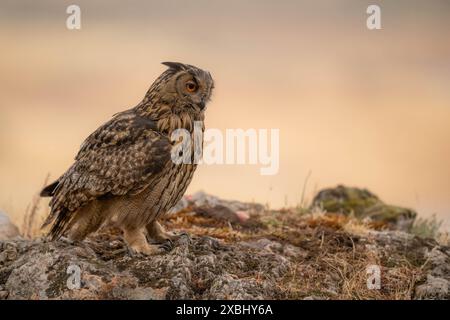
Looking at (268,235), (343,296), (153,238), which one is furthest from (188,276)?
(268,235)

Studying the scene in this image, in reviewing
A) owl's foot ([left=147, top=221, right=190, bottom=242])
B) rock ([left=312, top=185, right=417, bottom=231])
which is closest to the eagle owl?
owl's foot ([left=147, top=221, right=190, bottom=242])

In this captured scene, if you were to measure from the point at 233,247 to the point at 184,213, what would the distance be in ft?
8.73

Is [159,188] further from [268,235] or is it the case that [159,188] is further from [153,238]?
[268,235]

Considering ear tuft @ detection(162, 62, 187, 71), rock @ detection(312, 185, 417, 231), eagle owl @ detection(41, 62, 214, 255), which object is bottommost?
rock @ detection(312, 185, 417, 231)

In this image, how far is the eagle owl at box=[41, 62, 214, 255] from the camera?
25.6ft

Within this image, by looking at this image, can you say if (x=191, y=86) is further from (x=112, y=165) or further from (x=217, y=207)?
(x=217, y=207)

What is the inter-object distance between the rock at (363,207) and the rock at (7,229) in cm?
494

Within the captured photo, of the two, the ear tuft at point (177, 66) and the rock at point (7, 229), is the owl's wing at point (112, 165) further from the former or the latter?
the rock at point (7, 229)

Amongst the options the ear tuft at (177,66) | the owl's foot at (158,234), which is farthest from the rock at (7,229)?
the ear tuft at (177,66)

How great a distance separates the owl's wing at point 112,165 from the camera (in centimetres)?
777

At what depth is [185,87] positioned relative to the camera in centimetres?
809

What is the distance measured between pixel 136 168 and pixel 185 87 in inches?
40.4

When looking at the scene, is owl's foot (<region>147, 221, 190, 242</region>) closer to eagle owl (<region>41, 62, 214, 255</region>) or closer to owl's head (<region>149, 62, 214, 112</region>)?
eagle owl (<region>41, 62, 214, 255</region>)

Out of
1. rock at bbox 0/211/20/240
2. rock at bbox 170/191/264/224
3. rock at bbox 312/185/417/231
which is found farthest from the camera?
rock at bbox 312/185/417/231
